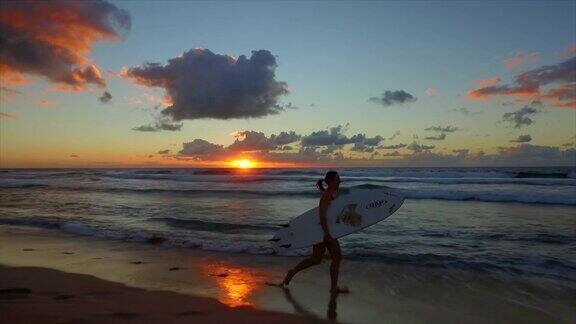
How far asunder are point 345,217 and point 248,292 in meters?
2.05

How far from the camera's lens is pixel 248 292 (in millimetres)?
6516

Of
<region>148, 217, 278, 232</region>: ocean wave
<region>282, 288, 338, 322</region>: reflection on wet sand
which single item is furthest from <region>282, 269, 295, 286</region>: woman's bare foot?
<region>148, 217, 278, 232</region>: ocean wave

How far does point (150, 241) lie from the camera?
36.3 ft

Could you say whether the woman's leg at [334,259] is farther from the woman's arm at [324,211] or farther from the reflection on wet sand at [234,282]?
the reflection on wet sand at [234,282]

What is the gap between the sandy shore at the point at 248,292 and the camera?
5.46 meters

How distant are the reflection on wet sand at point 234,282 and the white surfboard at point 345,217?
0.84m

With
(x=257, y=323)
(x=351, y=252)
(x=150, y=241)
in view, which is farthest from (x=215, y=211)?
(x=257, y=323)

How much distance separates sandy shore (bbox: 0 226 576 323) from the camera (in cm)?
546

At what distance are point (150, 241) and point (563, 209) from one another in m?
16.5

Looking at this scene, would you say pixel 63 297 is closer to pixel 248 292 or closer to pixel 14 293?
A: pixel 14 293

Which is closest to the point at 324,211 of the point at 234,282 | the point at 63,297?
the point at 234,282

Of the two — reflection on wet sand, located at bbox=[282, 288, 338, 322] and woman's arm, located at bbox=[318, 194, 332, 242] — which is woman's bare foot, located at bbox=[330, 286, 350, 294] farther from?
woman's arm, located at bbox=[318, 194, 332, 242]

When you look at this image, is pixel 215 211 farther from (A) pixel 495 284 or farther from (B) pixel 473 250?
(A) pixel 495 284

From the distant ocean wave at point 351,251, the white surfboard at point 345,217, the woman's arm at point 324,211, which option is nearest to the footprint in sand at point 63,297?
the white surfboard at point 345,217
